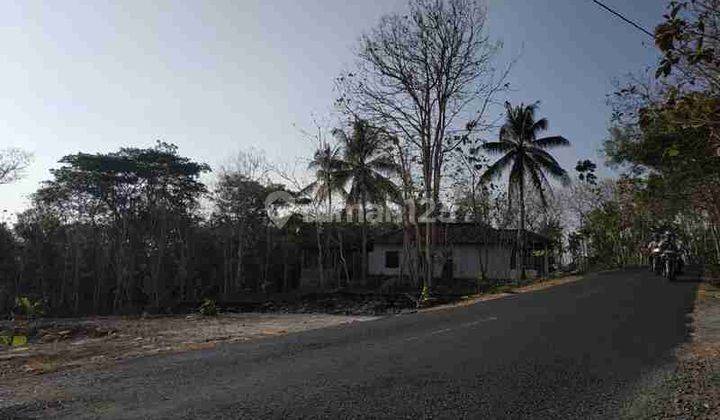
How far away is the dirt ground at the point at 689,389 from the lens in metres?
5.74

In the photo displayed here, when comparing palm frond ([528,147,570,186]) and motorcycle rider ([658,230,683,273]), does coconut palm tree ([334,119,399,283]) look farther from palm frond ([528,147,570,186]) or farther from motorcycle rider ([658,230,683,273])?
motorcycle rider ([658,230,683,273])

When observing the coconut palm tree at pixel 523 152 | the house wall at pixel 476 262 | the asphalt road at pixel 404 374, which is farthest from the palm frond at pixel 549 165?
the asphalt road at pixel 404 374

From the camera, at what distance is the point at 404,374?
23.8 ft

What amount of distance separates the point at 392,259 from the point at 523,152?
41.7 feet

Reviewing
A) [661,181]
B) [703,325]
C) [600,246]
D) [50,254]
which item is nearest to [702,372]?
[703,325]

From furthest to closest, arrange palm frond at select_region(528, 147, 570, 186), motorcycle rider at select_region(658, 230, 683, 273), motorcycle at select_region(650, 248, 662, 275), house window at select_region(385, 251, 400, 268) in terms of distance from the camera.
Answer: house window at select_region(385, 251, 400, 268)
palm frond at select_region(528, 147, 570, 186)
motorcycle at select_region(650, 248, 662, 275)
motorcycle rider at select_region(658, 230, 683, 273)

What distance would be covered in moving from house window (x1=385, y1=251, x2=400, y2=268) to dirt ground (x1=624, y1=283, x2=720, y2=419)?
3518 cm

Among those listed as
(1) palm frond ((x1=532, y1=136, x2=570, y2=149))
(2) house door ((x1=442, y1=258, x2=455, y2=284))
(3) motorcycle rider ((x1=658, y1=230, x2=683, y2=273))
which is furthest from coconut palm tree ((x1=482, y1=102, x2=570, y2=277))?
(3) motorcycle rider ((x1=658, y1=230, x2=683, y2=273))

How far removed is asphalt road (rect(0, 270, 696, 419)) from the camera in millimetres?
5754

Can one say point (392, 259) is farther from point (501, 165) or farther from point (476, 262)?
point (501, 165)

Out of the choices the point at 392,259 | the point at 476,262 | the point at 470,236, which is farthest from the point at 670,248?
the point at 392,259

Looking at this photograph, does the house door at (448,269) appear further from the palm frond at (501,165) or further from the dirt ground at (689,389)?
the dirt ground at (689,389)

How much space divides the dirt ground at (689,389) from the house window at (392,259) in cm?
3518

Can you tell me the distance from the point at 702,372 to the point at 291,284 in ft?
144
